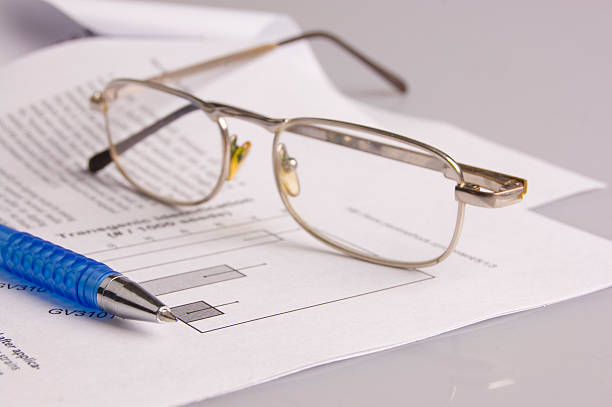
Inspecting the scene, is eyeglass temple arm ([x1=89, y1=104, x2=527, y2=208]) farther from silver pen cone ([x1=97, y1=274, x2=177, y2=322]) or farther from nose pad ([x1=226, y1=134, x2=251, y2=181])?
silver pen cone ([x1=97, y1=274, x2=177, y2=322])

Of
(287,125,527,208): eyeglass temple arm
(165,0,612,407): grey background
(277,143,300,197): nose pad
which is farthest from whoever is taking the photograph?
(277,143,300,197): nose pad

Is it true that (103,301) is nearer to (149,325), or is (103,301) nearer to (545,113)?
(149,325)

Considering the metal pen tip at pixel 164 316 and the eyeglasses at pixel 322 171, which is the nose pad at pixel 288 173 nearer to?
the eyeglasses at pixel 322 171

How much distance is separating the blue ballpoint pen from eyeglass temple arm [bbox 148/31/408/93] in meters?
0.53

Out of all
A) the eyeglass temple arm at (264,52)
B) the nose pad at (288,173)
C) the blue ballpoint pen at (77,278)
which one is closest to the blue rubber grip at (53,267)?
the blue ballpoint pen at (77,278)

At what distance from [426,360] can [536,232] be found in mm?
288

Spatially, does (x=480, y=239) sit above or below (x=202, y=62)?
below

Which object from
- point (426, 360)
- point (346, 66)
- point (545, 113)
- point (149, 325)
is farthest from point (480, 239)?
point (346, 66)

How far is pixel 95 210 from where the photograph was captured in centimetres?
91

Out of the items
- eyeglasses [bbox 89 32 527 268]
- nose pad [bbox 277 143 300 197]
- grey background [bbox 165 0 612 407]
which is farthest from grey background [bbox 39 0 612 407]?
nose pad [bbox 277 143 300 197]

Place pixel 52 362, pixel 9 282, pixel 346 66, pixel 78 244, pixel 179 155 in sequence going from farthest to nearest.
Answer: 1. pixel 346 66
2. pixel 179 155
3. pixel 78 244
4. pixel 9 282
5. pixel 52 362

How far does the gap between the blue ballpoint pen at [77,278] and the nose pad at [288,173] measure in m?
0.26

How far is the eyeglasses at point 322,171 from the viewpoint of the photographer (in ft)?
2.52

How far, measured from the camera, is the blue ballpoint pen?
0.61m
